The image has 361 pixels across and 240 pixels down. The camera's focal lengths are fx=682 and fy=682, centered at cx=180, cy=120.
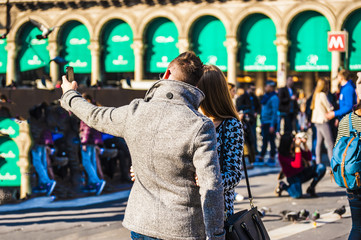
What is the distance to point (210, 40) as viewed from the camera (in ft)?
116

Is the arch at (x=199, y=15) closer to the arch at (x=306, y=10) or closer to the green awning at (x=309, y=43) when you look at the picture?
the arch at (x=306, y=10)

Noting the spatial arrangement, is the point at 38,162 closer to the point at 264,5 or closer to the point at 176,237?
the point at 176,237

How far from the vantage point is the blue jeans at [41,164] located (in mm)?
10531

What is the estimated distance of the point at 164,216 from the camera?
344 cm

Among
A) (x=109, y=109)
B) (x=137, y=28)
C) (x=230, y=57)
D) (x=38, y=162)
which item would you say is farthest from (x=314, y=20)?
(x=109, y=109)

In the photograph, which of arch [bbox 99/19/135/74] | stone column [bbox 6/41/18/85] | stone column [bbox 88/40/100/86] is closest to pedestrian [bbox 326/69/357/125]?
arch [bbox 99/19/135/74]

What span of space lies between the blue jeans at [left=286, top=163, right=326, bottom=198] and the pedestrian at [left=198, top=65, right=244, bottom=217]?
6371mm

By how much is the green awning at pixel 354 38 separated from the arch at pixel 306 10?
0.80 m

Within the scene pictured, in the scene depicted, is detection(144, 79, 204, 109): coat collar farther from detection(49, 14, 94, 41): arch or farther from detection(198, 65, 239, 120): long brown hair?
detection(49, 14, 94, 41): arch

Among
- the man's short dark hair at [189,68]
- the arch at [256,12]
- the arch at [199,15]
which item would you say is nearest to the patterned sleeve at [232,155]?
the man's short dark hair at [189,68]

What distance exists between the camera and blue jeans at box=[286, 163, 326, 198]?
10.3 meters

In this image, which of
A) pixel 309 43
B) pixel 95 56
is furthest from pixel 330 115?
pixel 95 56

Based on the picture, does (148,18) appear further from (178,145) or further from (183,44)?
(178,145)

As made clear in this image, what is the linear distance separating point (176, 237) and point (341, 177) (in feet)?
8.78
